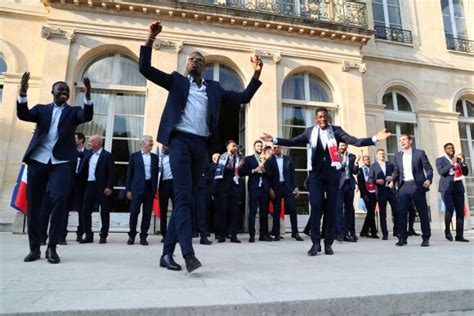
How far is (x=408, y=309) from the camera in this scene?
7.73 feet

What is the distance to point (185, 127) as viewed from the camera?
3.31 metres

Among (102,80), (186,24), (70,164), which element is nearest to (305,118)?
(186,24)

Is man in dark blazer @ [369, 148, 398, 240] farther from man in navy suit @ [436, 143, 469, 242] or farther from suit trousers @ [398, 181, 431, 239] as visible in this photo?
suit trousers @ [398, 181, 431, 239]

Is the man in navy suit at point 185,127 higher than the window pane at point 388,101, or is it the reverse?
the window pane at point 388,101

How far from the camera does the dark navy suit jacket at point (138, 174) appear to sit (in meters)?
6.34

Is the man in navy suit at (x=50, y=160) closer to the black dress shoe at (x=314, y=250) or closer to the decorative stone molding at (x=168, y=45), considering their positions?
the black dress shoe at (x=314, y=250)

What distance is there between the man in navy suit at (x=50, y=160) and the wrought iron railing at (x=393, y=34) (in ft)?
42.4

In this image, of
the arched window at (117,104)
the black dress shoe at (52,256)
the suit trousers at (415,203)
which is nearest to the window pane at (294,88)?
the arched window at (117,104)

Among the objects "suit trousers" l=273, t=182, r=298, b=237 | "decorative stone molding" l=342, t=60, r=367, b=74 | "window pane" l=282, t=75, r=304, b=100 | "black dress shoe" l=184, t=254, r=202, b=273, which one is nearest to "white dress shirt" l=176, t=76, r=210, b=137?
"black dress shoe" l=184, t=254, r=202, b=273

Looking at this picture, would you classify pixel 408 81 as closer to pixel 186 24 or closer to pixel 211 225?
pixel 186 24

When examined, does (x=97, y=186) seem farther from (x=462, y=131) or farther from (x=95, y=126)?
(x=462, y=131)

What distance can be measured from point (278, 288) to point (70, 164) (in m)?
2.81

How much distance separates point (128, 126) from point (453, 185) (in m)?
8.63

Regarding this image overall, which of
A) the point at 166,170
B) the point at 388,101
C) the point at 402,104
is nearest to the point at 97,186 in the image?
the point at 166,170
